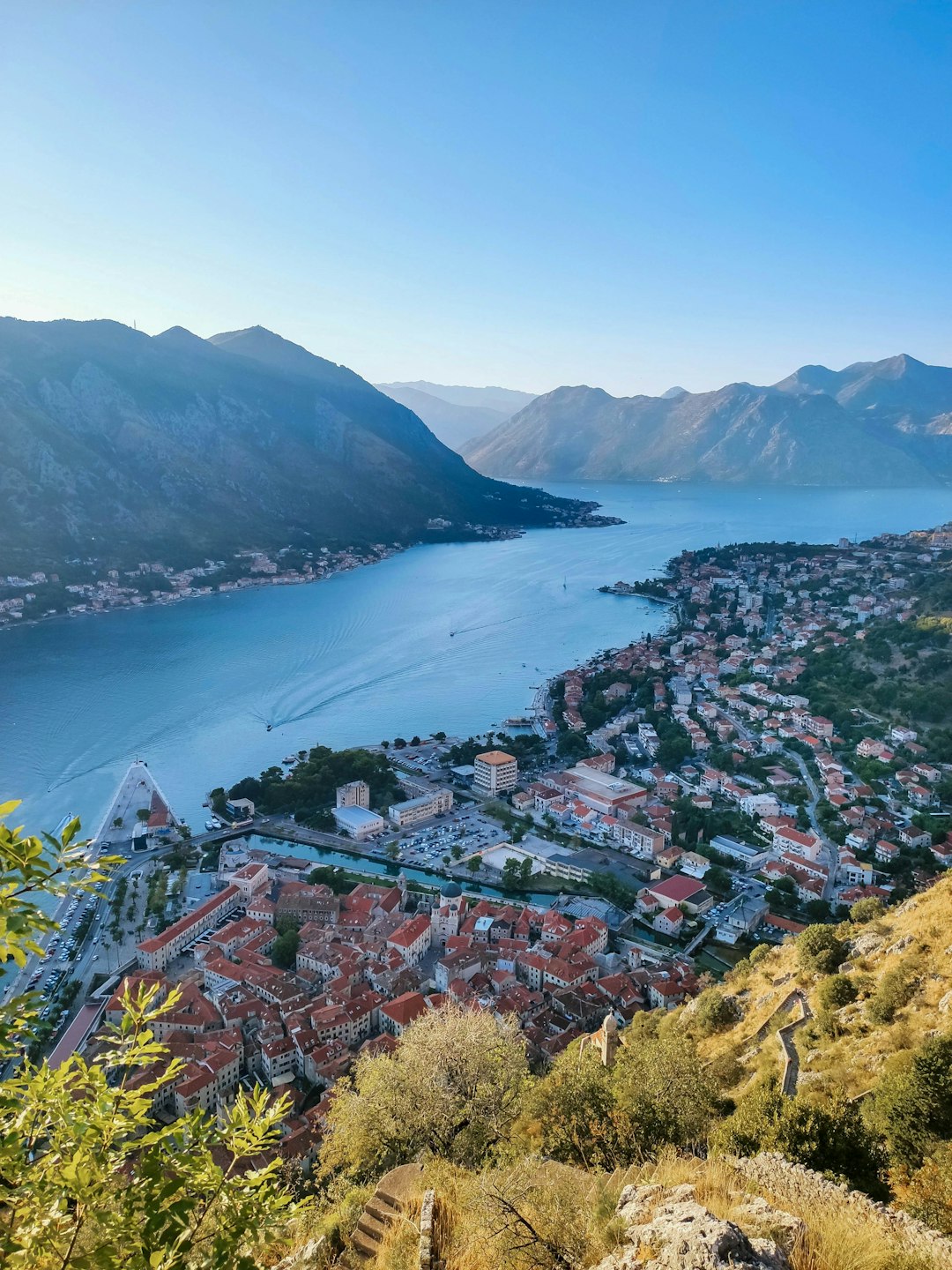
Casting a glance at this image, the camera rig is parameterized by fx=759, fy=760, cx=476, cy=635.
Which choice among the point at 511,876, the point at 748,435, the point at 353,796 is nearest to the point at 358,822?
the point at 353,796

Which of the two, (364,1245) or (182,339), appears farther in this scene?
(182,339)

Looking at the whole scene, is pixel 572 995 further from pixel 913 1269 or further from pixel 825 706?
pixel 825 706

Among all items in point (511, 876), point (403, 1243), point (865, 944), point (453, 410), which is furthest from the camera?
point (453, 410)

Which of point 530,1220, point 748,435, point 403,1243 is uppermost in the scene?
point 748,435

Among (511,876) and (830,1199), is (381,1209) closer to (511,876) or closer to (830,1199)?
(830,1199)

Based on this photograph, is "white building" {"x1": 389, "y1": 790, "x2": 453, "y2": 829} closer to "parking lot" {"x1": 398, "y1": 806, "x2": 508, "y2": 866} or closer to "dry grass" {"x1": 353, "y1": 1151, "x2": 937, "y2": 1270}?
"parking lot" {"x1": 398, "y1": 806, "x2": 508, "y2": 866}

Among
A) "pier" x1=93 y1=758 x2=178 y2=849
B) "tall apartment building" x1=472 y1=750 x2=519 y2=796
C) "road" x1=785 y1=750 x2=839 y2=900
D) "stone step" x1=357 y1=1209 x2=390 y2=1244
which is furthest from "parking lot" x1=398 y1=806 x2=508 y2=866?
"stone step" x1=357 y1=1209 x2=390 y2=1244

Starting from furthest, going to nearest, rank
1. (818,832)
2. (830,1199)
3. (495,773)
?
(495,773) < (818,832) < (830,1199)
